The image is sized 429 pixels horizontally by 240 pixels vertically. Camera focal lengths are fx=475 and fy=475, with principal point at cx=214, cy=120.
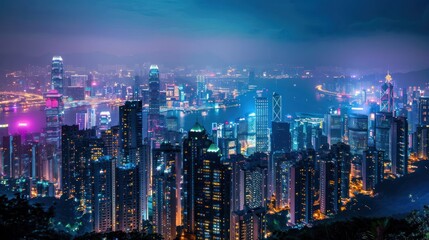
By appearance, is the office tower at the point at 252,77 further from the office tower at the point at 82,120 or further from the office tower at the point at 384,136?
the office tower at the point at 82,120

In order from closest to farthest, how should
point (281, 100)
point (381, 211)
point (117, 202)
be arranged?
1. point (117, 202)
2. point (381, 211)
3. point (281, 100)

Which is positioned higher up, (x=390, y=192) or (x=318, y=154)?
(x=318, y=154)

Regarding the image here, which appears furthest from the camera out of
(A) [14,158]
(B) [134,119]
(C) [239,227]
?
(B) [134,119]

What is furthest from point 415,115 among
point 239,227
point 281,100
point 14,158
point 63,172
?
point 14,158

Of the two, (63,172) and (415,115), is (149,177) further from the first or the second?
(415,115)

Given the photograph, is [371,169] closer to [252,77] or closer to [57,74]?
[252,77]

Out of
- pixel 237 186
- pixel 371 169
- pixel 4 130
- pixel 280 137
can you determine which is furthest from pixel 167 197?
pixel 280 137

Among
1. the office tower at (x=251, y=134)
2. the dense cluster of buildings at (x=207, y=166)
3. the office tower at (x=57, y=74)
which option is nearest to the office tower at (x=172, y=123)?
the dense cluster of buildings at (x=207, y=166)
